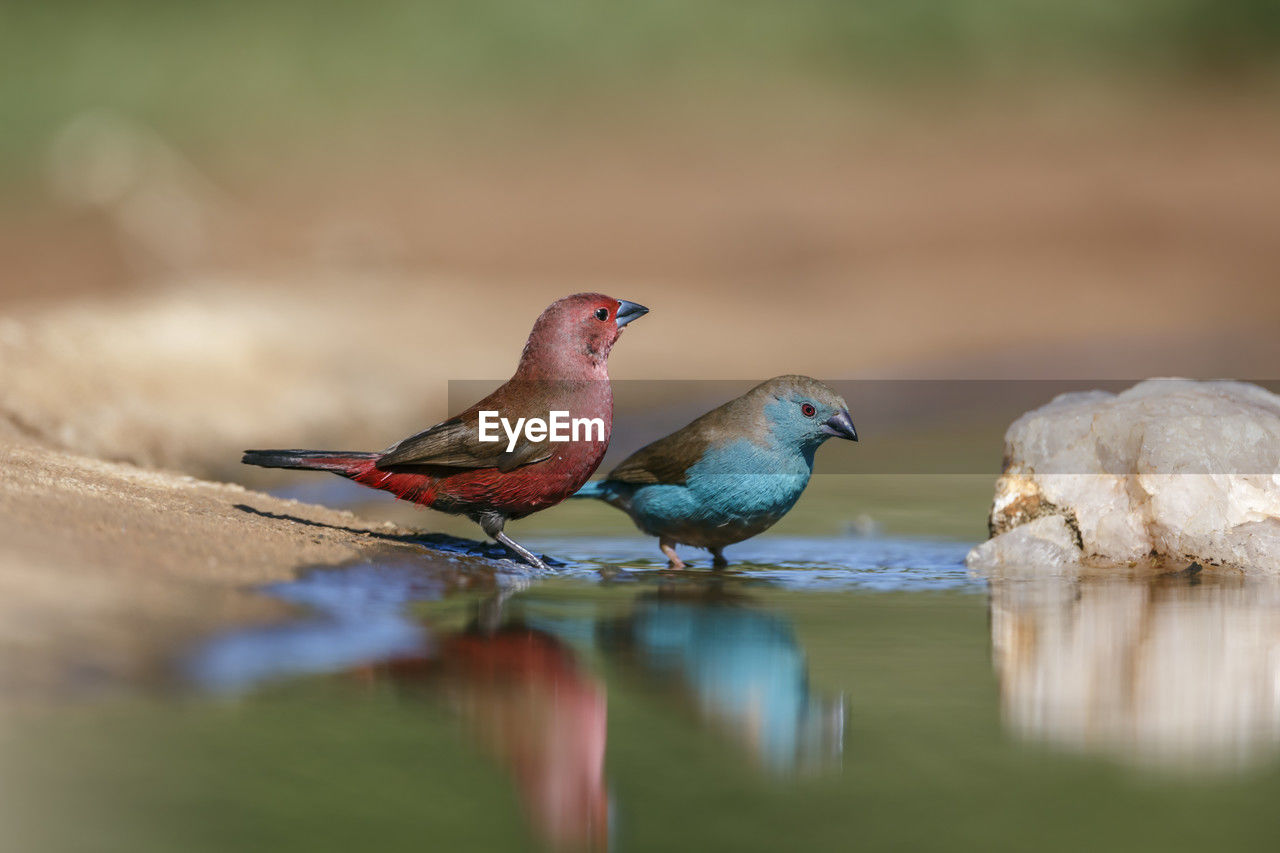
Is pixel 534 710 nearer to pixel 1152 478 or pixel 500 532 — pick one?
pixel 500 532

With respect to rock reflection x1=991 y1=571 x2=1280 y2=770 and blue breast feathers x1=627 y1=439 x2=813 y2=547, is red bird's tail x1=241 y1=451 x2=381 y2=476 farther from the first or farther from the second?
rock reflection x1=991 y1=571 x2=1280 y2=770

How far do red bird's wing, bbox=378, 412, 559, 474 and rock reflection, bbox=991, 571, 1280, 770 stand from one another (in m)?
1.82

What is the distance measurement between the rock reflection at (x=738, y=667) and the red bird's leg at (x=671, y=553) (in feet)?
2.43

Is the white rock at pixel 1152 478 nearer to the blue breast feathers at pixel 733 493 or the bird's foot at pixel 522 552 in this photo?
the blue breast feathers at pixel 733 493

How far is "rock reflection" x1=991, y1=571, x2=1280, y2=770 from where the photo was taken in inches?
164

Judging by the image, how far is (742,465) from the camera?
22.4ft

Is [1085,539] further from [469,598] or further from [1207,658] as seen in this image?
[469,598]

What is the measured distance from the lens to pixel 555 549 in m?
7.46

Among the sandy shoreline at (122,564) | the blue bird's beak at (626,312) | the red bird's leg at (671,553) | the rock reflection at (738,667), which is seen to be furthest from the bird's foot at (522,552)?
the blue bird's beak at (626,312)

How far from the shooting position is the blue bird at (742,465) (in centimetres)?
679

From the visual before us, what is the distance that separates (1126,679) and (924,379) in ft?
25.5

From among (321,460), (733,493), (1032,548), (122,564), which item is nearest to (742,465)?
(733,493)

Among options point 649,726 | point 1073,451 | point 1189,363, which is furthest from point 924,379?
point 649,726

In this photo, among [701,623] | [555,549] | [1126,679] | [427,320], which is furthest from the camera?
[427,320]
